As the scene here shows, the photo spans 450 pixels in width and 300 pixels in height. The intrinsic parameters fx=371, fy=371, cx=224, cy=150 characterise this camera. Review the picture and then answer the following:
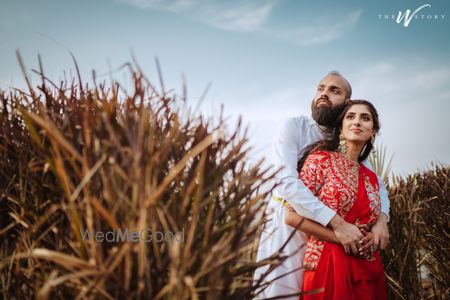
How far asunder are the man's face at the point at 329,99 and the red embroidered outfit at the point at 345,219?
49cm

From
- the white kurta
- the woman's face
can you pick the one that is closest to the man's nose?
the white kurta

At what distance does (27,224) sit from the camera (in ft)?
3.85

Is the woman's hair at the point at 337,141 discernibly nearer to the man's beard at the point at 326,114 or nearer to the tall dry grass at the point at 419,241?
the man's beard at the point at 326,114

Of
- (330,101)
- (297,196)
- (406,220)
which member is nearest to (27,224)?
(297,196)

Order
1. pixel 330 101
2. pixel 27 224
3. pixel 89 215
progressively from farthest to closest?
pixel 330 101
pixel 27 224
pixel 89 215

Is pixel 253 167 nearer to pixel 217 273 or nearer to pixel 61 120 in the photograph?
pixel 217 273

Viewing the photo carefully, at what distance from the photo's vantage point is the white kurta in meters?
2.39

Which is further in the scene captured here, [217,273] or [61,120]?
[61,120]

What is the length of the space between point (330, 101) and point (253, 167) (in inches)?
86.5

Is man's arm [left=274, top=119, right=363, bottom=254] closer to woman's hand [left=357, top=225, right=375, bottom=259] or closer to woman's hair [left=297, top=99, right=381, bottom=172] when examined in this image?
woman's hand [left=357, top=225, right=375, bottom=259]

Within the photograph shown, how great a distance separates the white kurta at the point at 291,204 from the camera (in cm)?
239

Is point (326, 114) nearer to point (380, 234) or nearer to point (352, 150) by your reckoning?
point (352, 150)
